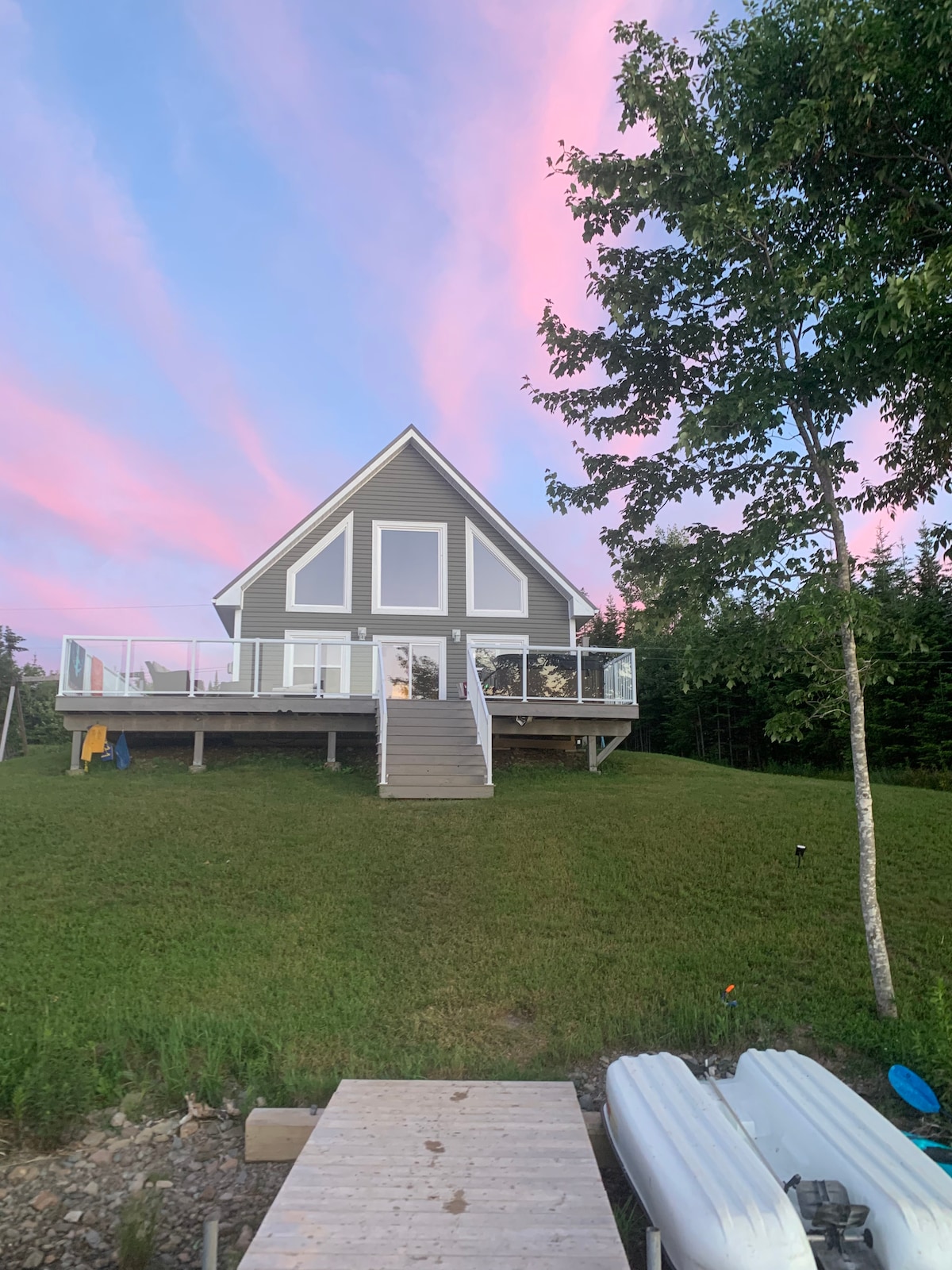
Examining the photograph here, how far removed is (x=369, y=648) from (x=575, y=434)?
907 cm

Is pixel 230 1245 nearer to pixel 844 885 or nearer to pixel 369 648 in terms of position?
pixel 844 885

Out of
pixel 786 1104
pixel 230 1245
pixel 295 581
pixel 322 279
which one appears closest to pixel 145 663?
pixel 295 581

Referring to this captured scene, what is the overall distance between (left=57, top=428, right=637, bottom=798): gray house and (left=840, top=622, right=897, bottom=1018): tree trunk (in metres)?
7.19

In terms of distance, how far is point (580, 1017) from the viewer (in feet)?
18.5

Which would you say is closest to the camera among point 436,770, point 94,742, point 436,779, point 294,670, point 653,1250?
point 653,1250

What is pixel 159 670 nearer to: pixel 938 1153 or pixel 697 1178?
pixel 697 1178

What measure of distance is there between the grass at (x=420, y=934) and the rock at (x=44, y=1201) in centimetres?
48

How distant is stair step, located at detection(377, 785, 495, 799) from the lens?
39.8ft

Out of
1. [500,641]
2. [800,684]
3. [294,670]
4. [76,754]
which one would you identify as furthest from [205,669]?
[800,684]

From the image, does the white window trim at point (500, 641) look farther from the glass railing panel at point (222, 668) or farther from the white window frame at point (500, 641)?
the glass railing panel at point (222, 668)

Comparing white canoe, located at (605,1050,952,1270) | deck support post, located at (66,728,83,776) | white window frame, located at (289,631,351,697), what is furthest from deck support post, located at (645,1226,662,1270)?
deck support post, located at (66,728,83,776)

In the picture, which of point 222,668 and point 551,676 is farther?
point 551,676

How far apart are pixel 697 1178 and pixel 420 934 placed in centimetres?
443

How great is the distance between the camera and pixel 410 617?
16188mm
